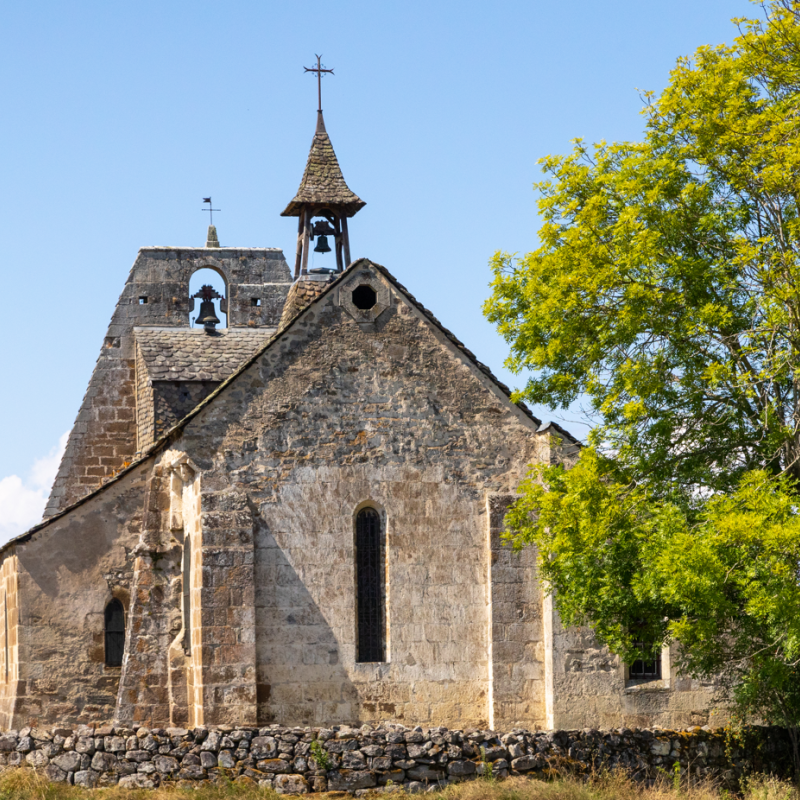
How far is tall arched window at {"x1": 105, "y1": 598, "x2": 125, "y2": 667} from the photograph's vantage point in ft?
69.1

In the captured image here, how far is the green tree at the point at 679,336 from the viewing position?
51.0ft

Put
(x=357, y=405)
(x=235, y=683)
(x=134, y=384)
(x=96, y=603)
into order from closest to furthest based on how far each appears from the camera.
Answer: (x=235, y=683) → (x=357, y=405) → (x=96, y=603) → (x=134, y=384)

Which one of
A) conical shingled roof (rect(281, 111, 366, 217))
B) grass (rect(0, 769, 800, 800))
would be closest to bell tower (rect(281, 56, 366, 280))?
conical shingled roof (rect(281, 111, 366, 217))

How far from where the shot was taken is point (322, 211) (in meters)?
25.7

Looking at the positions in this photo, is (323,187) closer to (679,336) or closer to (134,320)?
(134,320)

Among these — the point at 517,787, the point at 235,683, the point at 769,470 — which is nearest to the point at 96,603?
the point at 235,683

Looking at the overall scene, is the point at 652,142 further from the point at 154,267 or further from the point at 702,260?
the point at 154,267

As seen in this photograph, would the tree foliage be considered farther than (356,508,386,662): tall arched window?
No

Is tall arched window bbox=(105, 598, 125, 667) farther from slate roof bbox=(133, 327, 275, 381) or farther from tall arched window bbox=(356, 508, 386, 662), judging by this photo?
slate roof bbox=(133, 327, 275, 381)

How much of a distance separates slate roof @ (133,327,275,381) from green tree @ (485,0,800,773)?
31.9 ft

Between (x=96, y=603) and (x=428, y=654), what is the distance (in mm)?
5657

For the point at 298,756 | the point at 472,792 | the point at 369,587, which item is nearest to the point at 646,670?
the point at 369,587

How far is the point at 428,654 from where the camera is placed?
19266 millimetres

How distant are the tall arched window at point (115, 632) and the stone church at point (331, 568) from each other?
2.1 inches
